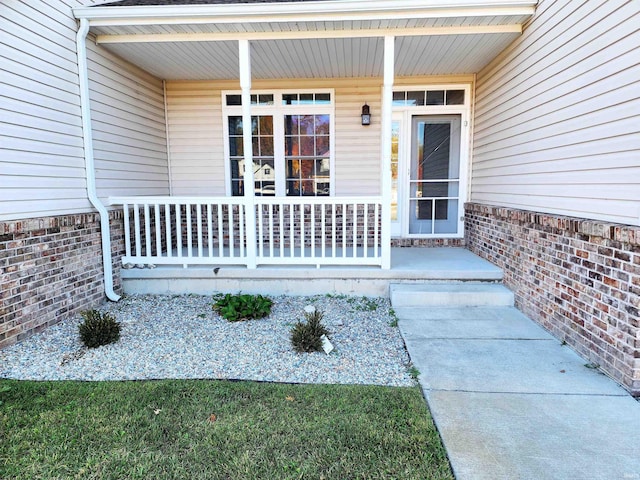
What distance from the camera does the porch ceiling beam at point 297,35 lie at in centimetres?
405

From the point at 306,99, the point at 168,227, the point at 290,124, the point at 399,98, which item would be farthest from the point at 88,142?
the point at 399,98

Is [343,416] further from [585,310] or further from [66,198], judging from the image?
[66,198]

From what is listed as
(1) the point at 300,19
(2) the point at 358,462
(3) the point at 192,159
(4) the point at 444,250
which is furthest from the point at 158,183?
(2) the point at 358,462

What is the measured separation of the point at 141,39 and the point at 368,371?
14.0 ft

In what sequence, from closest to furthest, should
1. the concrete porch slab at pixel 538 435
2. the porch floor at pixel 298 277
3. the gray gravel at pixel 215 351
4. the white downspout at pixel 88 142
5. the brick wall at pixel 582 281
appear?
the concrete porch slab at pixel 538 435, the brick wall at pixel 582 281, the gray gravel at pixel 215 351, the white downspout at pixel 88 142, the porch floor at pixel 298 277

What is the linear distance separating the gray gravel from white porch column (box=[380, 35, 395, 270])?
802mm

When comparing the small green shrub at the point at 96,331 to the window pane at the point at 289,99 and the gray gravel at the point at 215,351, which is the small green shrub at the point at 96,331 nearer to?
the gray gravel at the point at 215,351

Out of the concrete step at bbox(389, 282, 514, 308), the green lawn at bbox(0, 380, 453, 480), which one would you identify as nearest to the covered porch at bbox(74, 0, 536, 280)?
the concrete step at bbox(389, 282, 514, 308)

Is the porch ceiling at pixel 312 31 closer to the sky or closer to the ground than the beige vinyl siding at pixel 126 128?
closer to the sky

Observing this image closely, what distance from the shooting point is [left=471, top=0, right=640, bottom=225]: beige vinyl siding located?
8.33ft

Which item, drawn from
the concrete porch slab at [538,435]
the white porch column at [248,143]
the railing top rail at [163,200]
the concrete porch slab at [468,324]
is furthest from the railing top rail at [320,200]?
the concrete porch slab at [538,435]

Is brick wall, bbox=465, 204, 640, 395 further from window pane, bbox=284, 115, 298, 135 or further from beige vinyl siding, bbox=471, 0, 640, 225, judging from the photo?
window pane, bbox=284, 115, 298, 135

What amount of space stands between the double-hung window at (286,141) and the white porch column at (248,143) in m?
1.47

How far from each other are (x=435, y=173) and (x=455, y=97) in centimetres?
118
